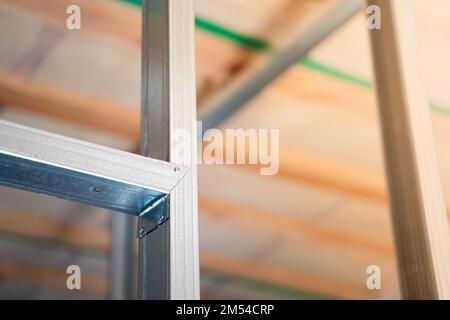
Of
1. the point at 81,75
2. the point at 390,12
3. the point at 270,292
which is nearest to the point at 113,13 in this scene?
the point at 81,75

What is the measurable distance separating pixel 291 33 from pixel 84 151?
4.83 feet

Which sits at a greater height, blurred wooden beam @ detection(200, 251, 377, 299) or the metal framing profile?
blurred wooden beam @ detection(200, 251, 377, 299)

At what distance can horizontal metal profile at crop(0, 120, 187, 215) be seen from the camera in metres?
0.80

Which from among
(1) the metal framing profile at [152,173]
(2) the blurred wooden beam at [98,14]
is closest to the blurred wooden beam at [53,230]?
(2) the blurred wooden beam at [98,14]

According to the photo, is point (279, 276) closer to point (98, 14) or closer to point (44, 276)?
point (44, 276)

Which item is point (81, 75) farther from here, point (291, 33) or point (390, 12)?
point (390, 12)

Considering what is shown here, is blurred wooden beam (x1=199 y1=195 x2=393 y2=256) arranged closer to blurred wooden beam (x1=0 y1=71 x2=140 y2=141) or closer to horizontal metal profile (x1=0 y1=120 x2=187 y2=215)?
blurred wooden beam (x1=0 y1=71 x2=140 y2=141)

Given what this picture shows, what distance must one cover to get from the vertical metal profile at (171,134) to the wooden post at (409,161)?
41 cm

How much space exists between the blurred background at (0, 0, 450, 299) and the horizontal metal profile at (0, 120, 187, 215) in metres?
1.32

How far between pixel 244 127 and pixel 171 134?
1.74 metres

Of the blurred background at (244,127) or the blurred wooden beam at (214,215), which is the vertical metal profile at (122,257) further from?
the blurred wooden beam at (214,215)

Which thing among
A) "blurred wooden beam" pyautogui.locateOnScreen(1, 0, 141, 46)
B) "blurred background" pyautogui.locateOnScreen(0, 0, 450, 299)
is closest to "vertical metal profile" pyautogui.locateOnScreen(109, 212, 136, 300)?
"blurred background" pyautogui.locateOnScreen(0, 0, 450, 299)

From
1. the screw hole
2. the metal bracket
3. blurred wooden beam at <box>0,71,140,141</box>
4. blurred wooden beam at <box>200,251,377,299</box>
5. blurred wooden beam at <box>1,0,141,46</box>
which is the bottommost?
the metal bracket

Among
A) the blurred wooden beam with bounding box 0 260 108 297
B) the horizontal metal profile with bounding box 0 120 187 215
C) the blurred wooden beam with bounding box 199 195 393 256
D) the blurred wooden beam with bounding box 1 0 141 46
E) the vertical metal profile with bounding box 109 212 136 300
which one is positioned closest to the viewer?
the horizontal metal profile with bounding box 0 120 187 215
